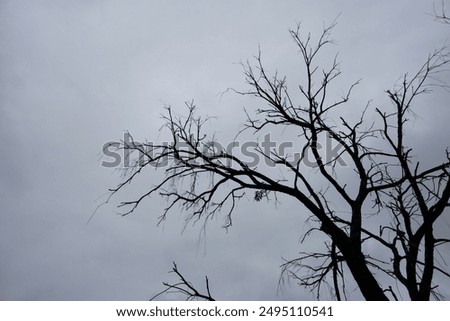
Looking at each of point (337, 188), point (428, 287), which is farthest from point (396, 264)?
point (337, 188)

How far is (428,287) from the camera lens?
14.4 ft

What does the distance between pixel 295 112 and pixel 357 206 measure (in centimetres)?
179

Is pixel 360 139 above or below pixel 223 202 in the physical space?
above

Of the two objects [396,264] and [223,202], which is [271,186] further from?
[396,264]

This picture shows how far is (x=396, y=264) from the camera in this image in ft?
14.6

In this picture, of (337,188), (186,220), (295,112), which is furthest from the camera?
(295,112)

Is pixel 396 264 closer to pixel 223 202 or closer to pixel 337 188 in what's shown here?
pixel 337 188

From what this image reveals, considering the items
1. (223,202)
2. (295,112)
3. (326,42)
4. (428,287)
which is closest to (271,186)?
(223,202)
